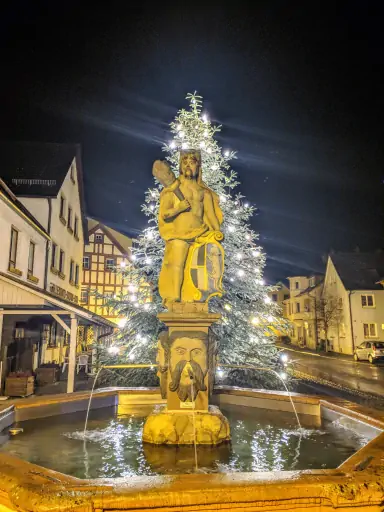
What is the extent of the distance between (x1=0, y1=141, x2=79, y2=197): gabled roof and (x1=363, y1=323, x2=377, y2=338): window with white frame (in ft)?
100

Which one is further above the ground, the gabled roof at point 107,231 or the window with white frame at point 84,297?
the gabled roof at point 107,231

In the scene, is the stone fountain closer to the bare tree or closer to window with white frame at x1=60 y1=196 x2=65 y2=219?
window with white frame at x1=60 y1=196 x2=65 y2=219

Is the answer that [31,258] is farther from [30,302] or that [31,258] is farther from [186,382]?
[186,382]

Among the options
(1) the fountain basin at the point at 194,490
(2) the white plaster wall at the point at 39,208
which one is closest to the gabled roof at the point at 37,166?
(2) the white plaster wall at the point at 39,208

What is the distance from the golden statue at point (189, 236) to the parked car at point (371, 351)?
28358 millimetres

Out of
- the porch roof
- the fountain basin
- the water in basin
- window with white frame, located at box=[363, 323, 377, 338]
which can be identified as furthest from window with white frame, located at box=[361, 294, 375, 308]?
the fountain basin

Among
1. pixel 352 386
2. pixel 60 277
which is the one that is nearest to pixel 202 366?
pixel 352 386

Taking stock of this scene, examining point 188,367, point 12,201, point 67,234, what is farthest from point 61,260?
point 188,367

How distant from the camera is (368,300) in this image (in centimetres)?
4088

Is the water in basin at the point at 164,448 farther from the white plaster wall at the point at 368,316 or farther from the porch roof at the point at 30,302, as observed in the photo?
the white plaster wall at the point at 368,316

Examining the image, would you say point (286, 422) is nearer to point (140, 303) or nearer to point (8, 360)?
point (140, 303)

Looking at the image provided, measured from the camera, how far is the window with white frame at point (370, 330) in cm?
3978

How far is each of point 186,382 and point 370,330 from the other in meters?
38.6

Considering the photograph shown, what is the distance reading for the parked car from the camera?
30.6 metres
